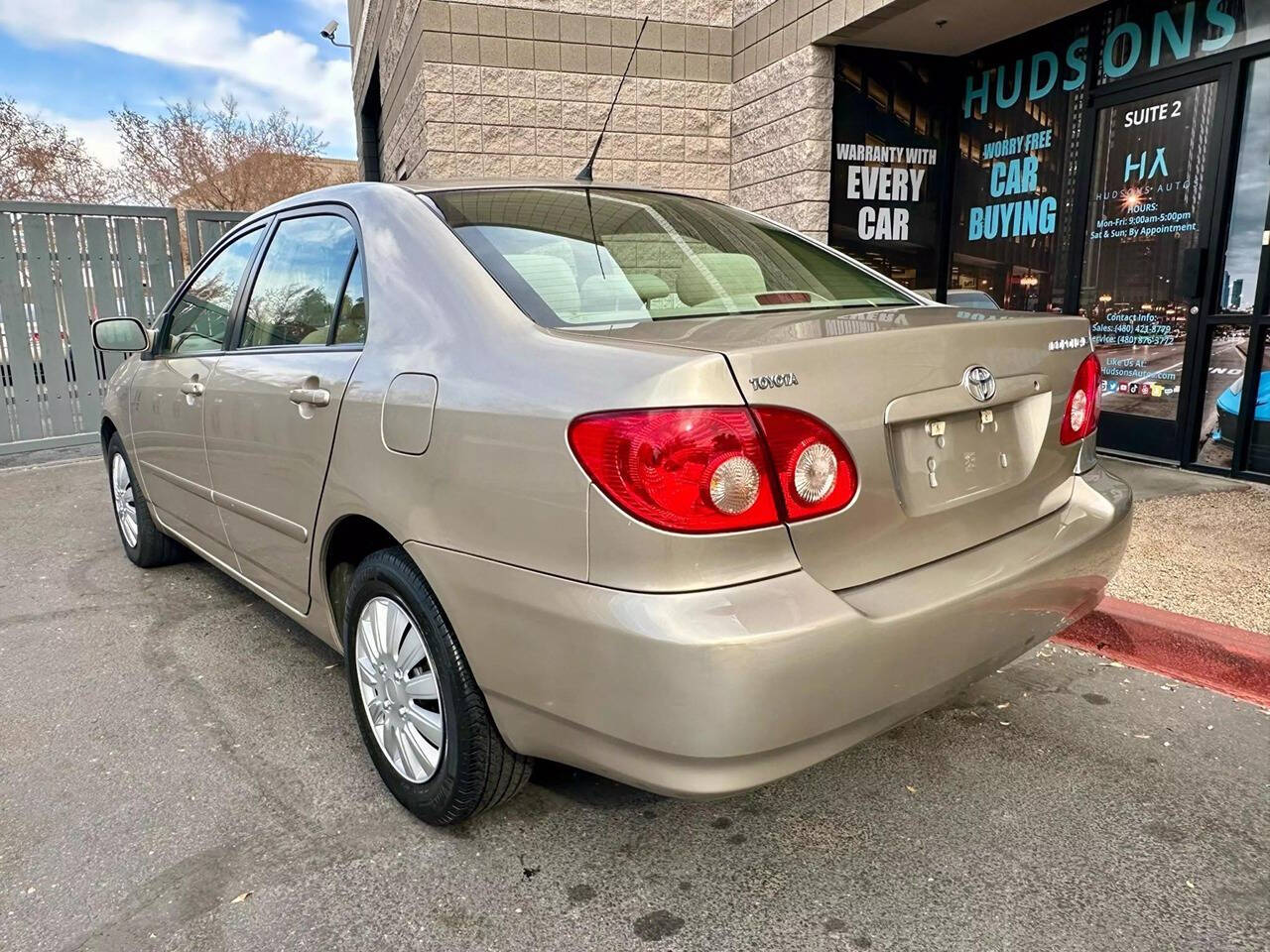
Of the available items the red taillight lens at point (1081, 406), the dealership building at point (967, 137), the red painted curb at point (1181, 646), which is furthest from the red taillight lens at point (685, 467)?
the dealership building at point (967, 137)

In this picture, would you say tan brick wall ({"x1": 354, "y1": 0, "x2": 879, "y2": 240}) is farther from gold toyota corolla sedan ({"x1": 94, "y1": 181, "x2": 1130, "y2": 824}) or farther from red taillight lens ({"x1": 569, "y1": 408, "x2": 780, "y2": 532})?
red taillight lens ({"x1": 569, "y1": 408, "x2": 780, "y2": 532})

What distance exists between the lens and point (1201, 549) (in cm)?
429

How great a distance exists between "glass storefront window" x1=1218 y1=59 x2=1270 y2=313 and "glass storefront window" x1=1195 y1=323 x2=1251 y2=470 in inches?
7.0

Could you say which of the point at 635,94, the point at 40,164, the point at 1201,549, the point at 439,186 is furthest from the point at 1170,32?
the point at 40,164

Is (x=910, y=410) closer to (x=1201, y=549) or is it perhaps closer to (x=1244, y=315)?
(x=1201, y=549)

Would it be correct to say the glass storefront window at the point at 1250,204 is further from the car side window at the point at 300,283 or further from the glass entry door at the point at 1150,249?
the car side window at the point at 300,283

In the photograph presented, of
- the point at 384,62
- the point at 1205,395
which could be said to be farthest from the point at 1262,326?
the point at 384,62

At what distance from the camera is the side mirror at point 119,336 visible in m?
4.04

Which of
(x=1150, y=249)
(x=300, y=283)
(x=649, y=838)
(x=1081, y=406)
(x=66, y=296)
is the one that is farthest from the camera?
(x=66, y=296)

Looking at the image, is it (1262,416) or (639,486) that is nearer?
(639,486)

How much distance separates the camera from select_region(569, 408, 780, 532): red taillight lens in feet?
5.39

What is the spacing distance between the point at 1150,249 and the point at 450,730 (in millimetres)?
6056

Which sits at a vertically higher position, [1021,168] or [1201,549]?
[1021,168]

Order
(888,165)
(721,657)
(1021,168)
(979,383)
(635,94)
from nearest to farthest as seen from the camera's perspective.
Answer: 1. (721,657)
2. (979,383)
3. (1021,168)
4. (888,165)
5. (635,94)
